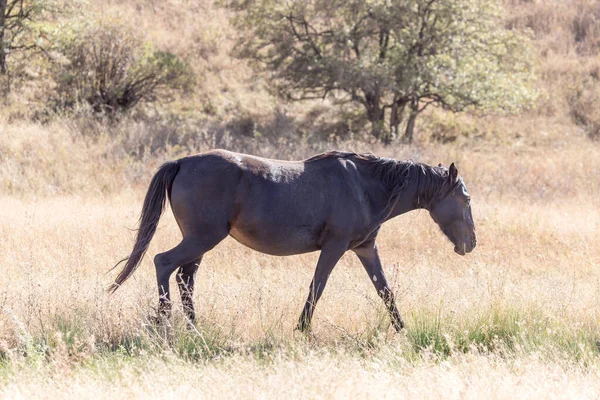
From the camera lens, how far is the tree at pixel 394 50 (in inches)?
676

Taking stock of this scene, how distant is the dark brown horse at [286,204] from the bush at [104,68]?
12.0 m

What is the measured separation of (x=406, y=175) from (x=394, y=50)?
12.0 meters

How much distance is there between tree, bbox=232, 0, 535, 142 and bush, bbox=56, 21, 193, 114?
2.95 m

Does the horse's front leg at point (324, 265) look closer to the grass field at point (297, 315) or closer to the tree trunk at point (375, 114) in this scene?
the grass field at point (297, 315)

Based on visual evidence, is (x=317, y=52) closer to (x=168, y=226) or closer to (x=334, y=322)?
(x=168, y=226)

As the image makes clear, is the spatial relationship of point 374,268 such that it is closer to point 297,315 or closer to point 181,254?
point 297,315

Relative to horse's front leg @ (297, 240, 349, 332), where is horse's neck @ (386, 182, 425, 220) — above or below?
above

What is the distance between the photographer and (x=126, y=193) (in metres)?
11.9

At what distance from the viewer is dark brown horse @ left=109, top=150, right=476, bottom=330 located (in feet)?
19.6

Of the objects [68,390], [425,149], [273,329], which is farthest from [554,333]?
[425,149]

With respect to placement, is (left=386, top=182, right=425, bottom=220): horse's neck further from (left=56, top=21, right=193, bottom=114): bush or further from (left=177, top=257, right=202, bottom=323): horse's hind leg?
(left=56, top=21, right=193, bottom=114): bush

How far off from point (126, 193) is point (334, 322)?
6.67 metres

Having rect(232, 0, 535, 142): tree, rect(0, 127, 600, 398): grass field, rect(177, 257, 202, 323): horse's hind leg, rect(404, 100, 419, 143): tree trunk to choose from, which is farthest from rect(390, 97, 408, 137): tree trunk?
rect(177, 257, 202, 323): horse's hind leg

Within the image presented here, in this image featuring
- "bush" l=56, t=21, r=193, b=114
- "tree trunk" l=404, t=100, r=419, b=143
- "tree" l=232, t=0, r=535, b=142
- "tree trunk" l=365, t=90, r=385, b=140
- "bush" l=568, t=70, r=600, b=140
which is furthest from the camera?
"bush" l=568, t=70, r=600, b=140
